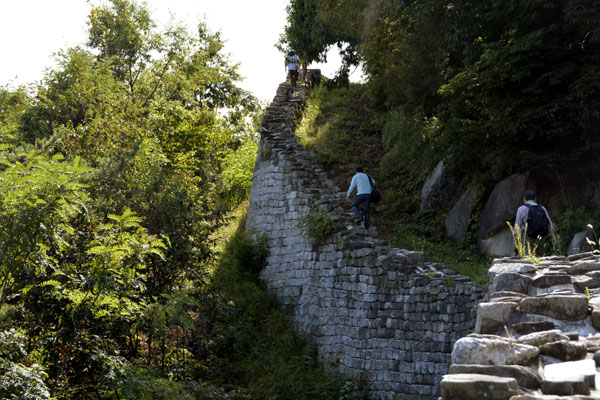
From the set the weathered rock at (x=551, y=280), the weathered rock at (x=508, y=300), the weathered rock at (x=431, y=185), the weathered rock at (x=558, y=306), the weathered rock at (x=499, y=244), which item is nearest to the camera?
the weathered rock at (x=558, y=306)

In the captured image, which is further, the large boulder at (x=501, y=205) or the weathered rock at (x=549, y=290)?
the large boulder at (x=501, y=205)

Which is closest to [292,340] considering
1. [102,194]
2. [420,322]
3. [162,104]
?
[420,322]

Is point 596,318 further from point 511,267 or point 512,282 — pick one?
point 511,267

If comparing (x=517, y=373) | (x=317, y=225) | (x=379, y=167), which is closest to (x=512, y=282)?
(x=517, y=373)

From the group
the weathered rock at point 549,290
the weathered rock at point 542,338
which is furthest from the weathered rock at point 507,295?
the weathered rock at point 542,338

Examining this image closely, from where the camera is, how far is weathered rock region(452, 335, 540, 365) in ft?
11.9

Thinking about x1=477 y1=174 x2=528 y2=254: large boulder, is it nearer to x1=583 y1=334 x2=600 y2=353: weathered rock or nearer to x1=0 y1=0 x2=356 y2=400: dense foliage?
x1=0 y1=0 x2=356 y2=400: dense foliage

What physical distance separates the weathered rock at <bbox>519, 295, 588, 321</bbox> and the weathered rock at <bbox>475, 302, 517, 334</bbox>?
11cm

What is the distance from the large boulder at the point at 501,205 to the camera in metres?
14.5

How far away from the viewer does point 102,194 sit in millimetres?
12391

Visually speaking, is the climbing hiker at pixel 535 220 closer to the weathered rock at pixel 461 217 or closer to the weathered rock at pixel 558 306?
the weathered rock at pixel 558 306

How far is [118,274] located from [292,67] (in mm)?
14726

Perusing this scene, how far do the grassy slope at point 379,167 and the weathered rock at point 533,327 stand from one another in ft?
24.2

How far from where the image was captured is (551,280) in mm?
5238
